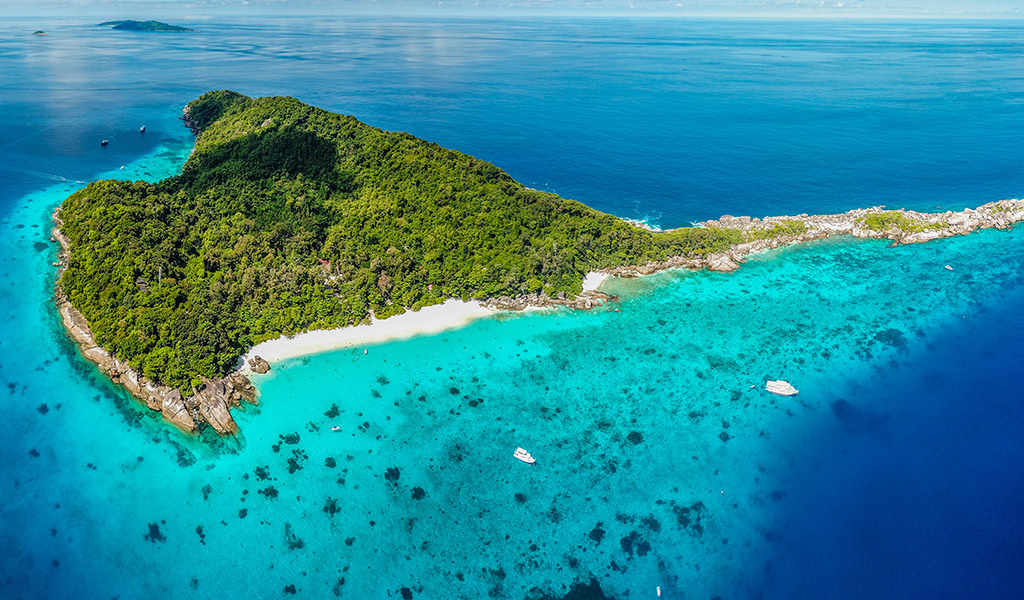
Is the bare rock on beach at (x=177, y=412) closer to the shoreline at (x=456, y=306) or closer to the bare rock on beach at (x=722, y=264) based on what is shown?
the shoreline at (x=456, y=306)

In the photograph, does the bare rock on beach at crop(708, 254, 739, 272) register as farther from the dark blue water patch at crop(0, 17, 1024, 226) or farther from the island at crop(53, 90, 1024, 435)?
the dark blue water patch at crop(0, 17, 1024, 226)

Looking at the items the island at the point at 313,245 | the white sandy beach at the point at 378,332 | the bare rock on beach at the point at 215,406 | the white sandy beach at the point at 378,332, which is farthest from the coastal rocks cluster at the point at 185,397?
the white sandy beach at the point at 378,332

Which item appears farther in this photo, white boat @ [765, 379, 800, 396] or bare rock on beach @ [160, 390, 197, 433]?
white boat @ [765, 379, 800, 396]

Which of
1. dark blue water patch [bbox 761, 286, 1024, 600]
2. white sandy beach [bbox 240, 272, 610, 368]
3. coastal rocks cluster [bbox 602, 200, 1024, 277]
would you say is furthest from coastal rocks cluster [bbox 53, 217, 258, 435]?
coastal rocks cluster [bbox 602, 200, 1024, 277]

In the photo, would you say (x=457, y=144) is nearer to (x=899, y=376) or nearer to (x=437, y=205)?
(x=437, y=205)

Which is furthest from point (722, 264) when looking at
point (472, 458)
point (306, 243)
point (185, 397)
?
point (185, 397)

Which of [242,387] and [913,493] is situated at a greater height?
[913,493]

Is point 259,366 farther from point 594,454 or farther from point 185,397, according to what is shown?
point 594,454
